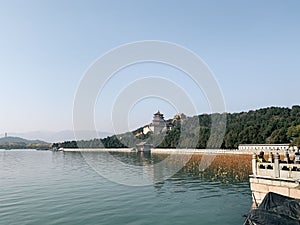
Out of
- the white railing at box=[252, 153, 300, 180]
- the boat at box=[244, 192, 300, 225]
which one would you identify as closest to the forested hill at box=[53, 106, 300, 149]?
the white railing at box=[252, 153, 300, 180]

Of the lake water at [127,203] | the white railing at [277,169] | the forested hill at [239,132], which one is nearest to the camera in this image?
the white railing at [277,169]

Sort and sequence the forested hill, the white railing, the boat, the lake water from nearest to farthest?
the boat < the white railing < the lake water < the forested hill

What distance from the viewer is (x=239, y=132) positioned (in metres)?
58.3

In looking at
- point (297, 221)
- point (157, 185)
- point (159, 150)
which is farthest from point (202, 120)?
point (297, 221)

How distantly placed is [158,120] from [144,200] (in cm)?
10686

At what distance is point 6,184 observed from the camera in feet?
75.7

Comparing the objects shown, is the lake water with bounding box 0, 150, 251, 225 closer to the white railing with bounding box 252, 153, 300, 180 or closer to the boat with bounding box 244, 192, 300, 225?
the white railing with bounding box 252, 153, 300, 180

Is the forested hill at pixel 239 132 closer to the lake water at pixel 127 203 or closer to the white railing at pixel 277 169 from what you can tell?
the lake water at pixel 127 203

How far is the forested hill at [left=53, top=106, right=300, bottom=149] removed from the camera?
50.5m

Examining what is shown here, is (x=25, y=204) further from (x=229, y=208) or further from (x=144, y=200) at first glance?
(x=229, y=208)

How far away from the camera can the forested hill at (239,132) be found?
50516 mm

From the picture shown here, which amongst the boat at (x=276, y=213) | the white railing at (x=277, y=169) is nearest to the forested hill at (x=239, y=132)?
the white railing at (x=277, y=169)

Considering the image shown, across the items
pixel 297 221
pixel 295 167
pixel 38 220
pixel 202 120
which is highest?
pixel 202 120

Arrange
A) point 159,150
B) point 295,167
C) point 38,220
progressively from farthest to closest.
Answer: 1. point 159,150
2. point 38,220
3. point 295,167
